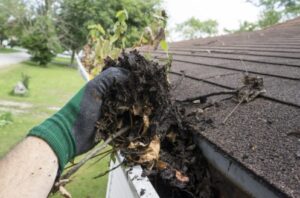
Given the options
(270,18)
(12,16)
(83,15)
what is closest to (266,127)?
(270,18)

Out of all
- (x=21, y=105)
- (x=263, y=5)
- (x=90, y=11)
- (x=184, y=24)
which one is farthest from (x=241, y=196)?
(x=184, y=24)

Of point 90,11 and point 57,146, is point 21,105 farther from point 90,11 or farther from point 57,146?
point 90,11

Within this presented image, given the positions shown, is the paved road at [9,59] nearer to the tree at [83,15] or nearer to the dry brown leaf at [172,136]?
the tree at [83,15]

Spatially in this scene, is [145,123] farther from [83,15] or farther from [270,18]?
[83,15]

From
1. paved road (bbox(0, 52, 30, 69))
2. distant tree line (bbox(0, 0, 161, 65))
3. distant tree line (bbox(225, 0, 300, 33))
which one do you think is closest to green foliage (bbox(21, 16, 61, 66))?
distant tree line (bbox(0, 0, 161, 65))

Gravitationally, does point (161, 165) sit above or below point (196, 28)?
above

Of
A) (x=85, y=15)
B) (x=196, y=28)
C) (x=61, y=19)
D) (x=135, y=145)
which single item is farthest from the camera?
(x=196, y=28)

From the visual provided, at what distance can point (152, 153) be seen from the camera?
1331 mm

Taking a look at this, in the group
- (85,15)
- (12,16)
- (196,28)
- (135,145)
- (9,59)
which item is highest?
A: (12,16)

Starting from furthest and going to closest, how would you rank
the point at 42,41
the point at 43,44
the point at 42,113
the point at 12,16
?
the point at 12,16 < the point at 42,41 < the point at 43,44 < the point at 42,113

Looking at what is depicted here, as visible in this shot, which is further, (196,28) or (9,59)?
(196,28)

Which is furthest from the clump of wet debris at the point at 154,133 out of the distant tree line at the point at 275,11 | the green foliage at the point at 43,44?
the green foliage at the point at 43,44

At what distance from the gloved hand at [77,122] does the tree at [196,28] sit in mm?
53540

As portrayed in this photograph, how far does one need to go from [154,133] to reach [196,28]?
5490cm
